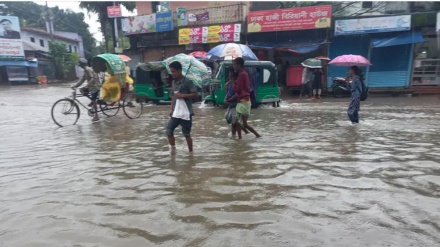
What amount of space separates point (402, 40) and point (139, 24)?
15.5 m

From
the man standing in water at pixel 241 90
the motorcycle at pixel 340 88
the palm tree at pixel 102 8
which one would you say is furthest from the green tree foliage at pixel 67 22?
the man standing in water at pixel 241 90

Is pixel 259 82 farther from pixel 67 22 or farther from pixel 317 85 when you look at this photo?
pixel 67 22

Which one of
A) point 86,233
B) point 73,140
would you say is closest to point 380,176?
point 86,233

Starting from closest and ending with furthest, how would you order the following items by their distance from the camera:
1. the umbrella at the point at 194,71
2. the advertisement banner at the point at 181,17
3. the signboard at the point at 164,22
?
the umbrella at the point at 194,71 → the advertisement banner at the point at 181,17 → the signboard at the point at 164,22

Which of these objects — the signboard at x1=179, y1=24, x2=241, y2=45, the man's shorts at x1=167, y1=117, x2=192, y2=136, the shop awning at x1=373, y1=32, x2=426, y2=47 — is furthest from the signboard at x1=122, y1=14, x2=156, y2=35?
the man's shorts at x1=167, y1=117, x2=192, y2=136

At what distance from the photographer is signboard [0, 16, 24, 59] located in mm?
31359

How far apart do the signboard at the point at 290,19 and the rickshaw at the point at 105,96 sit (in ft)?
33.5

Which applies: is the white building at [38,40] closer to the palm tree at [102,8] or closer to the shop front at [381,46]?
the palm tree at [102,8]

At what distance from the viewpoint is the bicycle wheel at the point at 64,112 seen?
8562mm

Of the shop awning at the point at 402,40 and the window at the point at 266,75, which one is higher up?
the shop awning at the point at 402,40

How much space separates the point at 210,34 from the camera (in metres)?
18.5

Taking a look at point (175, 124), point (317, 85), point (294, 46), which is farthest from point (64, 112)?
point (294, 46)

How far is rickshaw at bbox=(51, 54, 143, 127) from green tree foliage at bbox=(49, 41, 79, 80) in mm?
30661

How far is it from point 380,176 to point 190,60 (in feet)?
11.4
